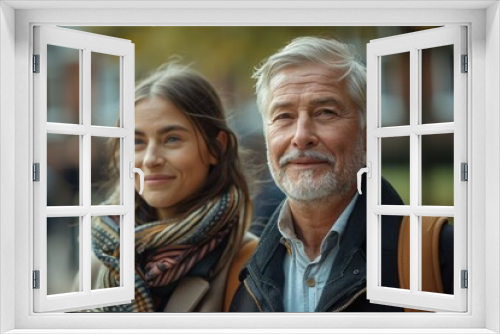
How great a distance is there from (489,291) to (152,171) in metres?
2.88

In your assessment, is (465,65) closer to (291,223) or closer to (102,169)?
(291,223)

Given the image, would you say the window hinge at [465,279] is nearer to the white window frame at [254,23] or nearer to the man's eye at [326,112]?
the white window frame at [254,23]

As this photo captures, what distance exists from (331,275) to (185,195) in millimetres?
1387

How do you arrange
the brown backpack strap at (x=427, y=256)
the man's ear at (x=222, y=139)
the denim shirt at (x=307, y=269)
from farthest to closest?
the man's ear at (x=222, y=139) → the denim shirt at (x=307, y=269) → the brown backpack strap at (x=427, y=256)

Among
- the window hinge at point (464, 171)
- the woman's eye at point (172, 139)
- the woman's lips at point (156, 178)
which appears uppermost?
the woman's eye at point (172, 139)

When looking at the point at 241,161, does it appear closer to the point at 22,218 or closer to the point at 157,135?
the point at 157,135

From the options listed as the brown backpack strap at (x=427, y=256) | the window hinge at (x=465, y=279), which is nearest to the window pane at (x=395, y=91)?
the brown backpack strap at (x=427, y=256)

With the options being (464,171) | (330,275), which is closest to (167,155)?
(330,275)

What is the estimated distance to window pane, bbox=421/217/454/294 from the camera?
3.84 meters

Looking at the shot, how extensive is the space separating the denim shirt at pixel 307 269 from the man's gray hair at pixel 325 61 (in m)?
0.86

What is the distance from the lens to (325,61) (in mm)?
4852

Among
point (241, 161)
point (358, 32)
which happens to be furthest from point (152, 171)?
point (358, 32)

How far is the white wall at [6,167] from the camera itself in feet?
10.6

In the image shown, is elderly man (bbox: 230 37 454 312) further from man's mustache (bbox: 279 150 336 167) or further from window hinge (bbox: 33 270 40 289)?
window hinge (bbox: 33 270 40 289)
